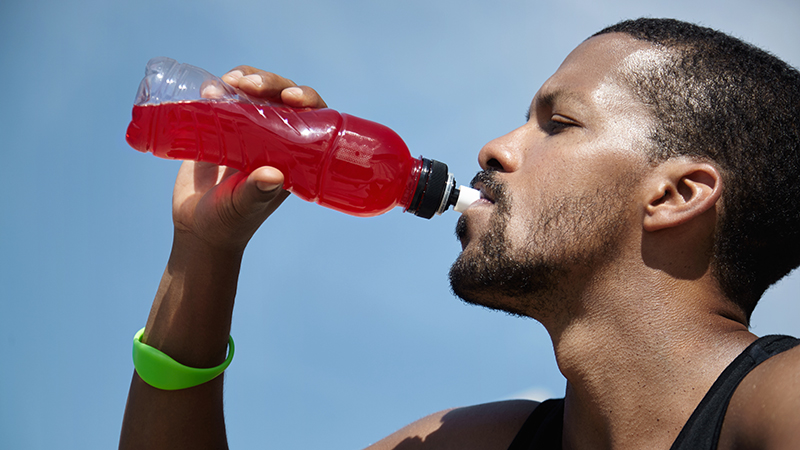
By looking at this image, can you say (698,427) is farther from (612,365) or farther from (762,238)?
(762,238)

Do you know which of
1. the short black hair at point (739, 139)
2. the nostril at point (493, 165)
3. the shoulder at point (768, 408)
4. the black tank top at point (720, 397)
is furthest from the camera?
the nostril at point (493, 165)

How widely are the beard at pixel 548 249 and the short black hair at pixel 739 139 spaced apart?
28 centimetres

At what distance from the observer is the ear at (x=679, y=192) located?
192 centimetres

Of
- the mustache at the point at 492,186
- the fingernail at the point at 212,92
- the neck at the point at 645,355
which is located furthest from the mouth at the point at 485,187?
the fingernail at the point at 212,92

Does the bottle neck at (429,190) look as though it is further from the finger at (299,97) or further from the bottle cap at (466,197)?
the finger at (299,97)

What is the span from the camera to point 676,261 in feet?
6.42

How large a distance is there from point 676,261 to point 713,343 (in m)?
0.28

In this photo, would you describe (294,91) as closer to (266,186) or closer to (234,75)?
(234,75)

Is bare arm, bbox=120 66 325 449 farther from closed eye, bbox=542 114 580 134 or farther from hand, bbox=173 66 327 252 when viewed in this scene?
closed eye, bbox=542 114 580 134

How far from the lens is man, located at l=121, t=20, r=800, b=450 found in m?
1.89

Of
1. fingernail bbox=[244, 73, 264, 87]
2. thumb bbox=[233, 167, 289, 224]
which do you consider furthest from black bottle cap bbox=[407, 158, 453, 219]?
fingernail bbox=[244, 73, 264, 87]

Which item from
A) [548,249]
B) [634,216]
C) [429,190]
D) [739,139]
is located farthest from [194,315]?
[739,139]

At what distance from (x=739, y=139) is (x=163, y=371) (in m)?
2.28

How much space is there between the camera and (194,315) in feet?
7.75
